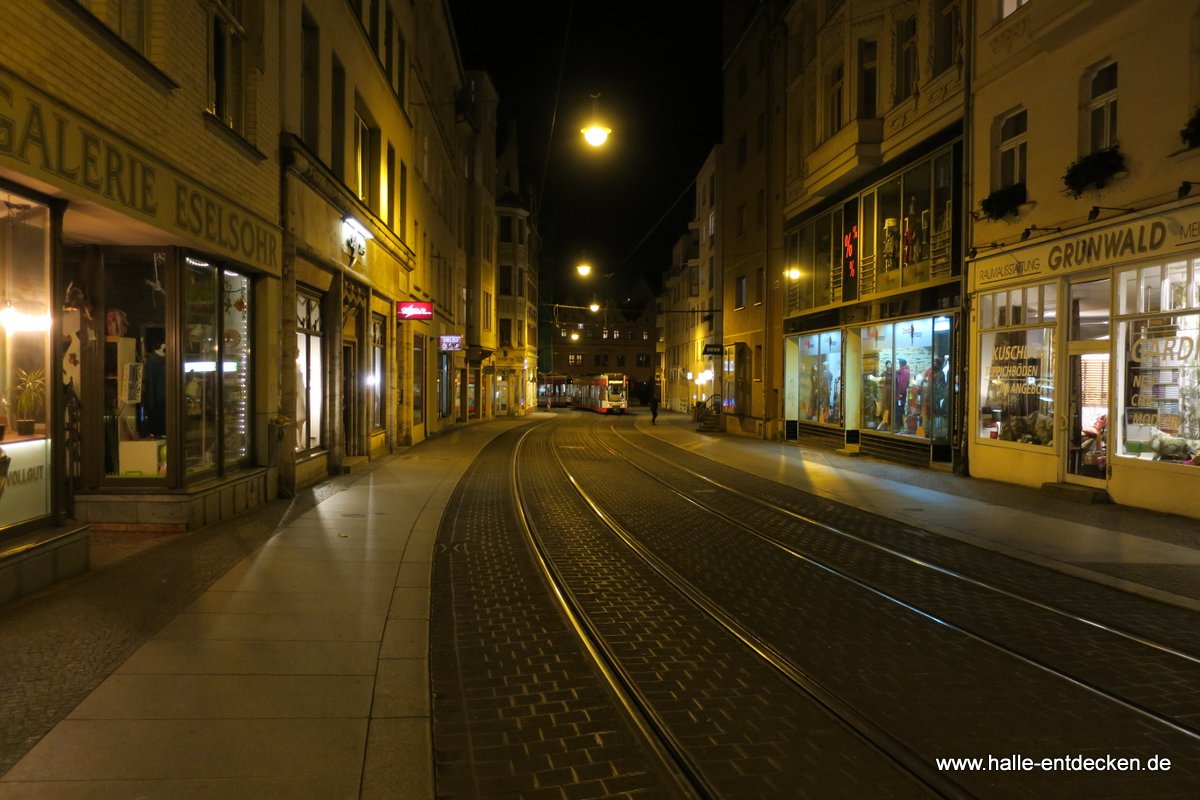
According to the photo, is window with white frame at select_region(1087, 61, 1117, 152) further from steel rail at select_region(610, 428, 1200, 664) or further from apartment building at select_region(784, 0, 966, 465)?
steel rail at select_region(610, 428, 1200, 664)

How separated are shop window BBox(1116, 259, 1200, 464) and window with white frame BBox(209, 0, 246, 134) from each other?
13.6 meters

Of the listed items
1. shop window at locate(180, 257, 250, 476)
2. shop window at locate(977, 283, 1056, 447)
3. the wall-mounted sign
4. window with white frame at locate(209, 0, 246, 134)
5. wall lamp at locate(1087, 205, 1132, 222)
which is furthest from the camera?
the wall-mounted sign

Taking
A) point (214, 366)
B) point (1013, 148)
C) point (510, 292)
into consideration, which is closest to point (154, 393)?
point (214, 366)

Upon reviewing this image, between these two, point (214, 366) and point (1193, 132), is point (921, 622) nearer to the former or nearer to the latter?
point (1193, 132)

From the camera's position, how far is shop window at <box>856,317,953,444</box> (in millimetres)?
17406

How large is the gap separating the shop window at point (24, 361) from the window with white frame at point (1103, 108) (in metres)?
14.5

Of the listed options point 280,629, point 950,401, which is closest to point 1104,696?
point 280,629

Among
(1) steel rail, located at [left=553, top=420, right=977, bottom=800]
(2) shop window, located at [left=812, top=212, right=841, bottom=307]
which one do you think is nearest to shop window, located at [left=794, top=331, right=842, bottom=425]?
(2) shop window, located at [left=812, top=212, right=841, bottom=307]

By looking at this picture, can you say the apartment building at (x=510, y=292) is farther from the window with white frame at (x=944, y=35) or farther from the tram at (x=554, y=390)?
the window with white frame at (x=944, y=35)

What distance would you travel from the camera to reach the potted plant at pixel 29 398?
6.63 metres

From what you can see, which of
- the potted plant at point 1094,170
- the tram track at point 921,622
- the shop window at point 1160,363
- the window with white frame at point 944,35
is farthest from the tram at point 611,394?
the tram track at point 921,622

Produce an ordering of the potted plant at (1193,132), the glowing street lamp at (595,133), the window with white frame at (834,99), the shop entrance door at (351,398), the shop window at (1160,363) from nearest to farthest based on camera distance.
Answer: the potted plant at (1193,132)
the shop window at (1160,363)
the glowing street lamp at (595,133)
the shop entrance door at (351,398)
the window with white frame at (834,99)

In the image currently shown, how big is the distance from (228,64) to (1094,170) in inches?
517

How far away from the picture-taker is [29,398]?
6707 mm
